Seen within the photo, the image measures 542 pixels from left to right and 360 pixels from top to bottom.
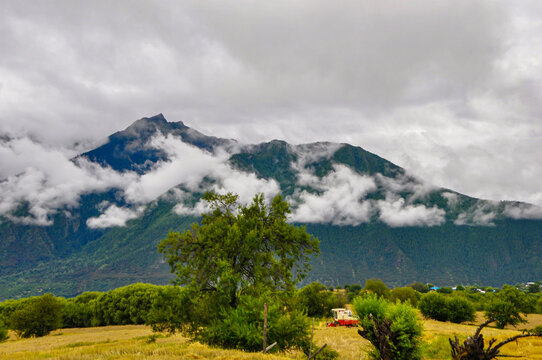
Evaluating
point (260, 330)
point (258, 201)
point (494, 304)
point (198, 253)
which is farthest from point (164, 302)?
point (494, 304)

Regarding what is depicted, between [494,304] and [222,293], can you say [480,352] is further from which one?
[494,304]

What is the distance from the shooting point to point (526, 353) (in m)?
21.7

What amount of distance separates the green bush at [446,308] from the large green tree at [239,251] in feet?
253

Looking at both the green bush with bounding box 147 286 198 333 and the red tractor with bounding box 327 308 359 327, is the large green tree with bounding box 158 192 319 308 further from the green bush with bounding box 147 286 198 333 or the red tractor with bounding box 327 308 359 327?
the red tractor with bounding box 327 308 359 327

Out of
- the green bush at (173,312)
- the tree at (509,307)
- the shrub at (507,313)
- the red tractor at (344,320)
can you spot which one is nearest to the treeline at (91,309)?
the red tractor at (344,320)

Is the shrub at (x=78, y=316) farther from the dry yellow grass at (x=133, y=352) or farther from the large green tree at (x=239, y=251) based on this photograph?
the large green tree at (x=239, y=251)

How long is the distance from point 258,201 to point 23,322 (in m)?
79.7

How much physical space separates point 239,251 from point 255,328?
6.72m

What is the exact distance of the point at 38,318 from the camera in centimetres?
7712

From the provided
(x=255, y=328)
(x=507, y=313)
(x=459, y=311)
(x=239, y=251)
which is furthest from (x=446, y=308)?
(x=255, y=328)

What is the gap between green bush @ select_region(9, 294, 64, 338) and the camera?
249 ft

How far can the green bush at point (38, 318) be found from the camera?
249 ft

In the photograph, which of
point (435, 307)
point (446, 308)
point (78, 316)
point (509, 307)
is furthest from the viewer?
point (78, 316)

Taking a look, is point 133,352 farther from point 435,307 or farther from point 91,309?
point 91,309
